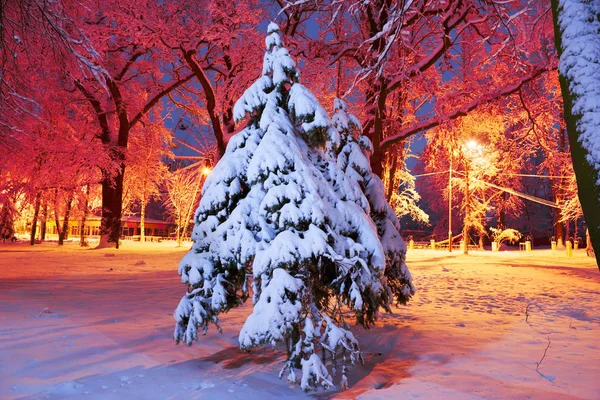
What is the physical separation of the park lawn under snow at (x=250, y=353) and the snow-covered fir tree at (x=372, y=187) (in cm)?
86

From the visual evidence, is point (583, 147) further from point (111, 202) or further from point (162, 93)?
point (111, 202)

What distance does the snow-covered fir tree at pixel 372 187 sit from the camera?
20.8ft

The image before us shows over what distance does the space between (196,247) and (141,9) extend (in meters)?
11.7

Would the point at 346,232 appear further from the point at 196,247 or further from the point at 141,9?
the point at 141,9

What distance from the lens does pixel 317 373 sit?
3908 millimetres

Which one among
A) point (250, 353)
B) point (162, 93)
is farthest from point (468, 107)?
point (162, 93)

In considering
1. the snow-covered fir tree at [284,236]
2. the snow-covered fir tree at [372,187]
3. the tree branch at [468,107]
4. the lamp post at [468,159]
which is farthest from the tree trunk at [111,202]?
the lamp post at [468,159]

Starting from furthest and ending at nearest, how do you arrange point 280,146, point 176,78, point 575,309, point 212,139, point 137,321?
point 212,139 → point 176,78 → point 575,309 → point 137,321 → point 280,146

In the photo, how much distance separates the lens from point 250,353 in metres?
5.54

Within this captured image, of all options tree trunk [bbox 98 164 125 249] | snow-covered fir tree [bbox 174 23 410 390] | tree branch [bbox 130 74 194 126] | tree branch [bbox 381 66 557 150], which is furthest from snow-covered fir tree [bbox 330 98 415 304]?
tree trunk [bbox 98 164 125 249]

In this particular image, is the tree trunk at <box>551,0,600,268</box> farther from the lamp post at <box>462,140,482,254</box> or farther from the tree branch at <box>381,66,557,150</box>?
the lamp post at <box>462,140,482,254</box>

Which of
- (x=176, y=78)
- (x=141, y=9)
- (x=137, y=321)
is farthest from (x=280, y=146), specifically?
(x=176, y=78)

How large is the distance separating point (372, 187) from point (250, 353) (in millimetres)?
3013

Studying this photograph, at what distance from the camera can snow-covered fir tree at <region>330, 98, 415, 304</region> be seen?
634 cm
